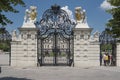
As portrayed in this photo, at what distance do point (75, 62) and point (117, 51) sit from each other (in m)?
3.81

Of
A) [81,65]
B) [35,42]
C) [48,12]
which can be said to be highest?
[48,12]

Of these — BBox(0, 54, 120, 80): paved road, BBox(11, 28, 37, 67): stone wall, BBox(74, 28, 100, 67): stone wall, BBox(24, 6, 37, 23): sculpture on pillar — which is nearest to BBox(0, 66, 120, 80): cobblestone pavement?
BBox(0, 54, 120, 80): paved road

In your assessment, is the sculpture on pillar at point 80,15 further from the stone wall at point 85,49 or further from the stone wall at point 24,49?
the stone wall at point 24,49

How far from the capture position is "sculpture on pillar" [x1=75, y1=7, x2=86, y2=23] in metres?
33.0

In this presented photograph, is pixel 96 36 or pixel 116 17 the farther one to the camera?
pixel 96 36

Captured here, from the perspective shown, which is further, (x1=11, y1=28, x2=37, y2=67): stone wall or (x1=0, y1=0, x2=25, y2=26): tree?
(x1=11, y1=28, x2=37, y2=67): stone wall

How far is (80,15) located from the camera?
109 ft

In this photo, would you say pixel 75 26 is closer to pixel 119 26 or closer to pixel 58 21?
pixel 58 21

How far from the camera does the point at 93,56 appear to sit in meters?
32.0

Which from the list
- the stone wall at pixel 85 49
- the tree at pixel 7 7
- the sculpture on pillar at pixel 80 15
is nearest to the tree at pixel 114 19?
the tree at pixel 7 7

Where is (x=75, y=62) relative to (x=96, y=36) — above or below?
below

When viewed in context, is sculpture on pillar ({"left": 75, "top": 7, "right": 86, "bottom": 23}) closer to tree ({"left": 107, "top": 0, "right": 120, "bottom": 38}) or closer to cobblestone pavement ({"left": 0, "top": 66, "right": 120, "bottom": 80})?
cobblestone pavement ({"left": 0, "top": 66, "right": 120, "bottom": 80})

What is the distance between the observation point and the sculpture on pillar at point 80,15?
33031 millimetres

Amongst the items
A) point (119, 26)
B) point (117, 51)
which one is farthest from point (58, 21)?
point (119, 26)
